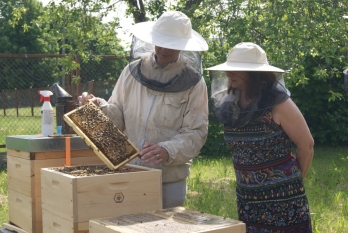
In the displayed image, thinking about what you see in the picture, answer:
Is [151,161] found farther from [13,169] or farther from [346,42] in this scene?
[346,42]

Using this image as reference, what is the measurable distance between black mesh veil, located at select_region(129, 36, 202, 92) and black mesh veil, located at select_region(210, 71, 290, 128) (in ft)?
0.59

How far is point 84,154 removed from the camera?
318 cm

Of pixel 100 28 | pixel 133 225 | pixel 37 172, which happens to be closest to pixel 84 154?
pixel 37 172

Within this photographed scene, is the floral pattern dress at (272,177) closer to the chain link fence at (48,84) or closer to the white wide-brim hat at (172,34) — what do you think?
the white wide-brim hat at (172,34)

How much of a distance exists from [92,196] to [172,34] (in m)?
1.00

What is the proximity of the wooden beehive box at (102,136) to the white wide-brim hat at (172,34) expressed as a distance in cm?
49

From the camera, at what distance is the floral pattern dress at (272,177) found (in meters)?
2.61

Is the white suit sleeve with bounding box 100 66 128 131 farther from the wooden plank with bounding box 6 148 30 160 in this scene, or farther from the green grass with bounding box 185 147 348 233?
the green grass with bounding box 185 147 348 233

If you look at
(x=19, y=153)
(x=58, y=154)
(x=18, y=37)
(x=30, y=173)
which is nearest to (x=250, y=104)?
(x=58, y=154)

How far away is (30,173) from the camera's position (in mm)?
Result: 3023

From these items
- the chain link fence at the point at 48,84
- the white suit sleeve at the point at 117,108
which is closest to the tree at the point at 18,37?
the chain link fence at the point at 48,84

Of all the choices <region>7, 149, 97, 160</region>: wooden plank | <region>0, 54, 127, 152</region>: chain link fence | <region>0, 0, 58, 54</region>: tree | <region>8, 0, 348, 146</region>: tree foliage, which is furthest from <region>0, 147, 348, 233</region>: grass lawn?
<region>0, 0, 58, 54</region>: tree

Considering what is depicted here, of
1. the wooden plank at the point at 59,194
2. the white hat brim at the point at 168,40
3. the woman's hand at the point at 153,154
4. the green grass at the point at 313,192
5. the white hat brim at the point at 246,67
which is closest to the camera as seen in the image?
the wooden plank at the point at 59,194

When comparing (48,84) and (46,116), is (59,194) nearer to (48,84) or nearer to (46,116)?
(46,116)
